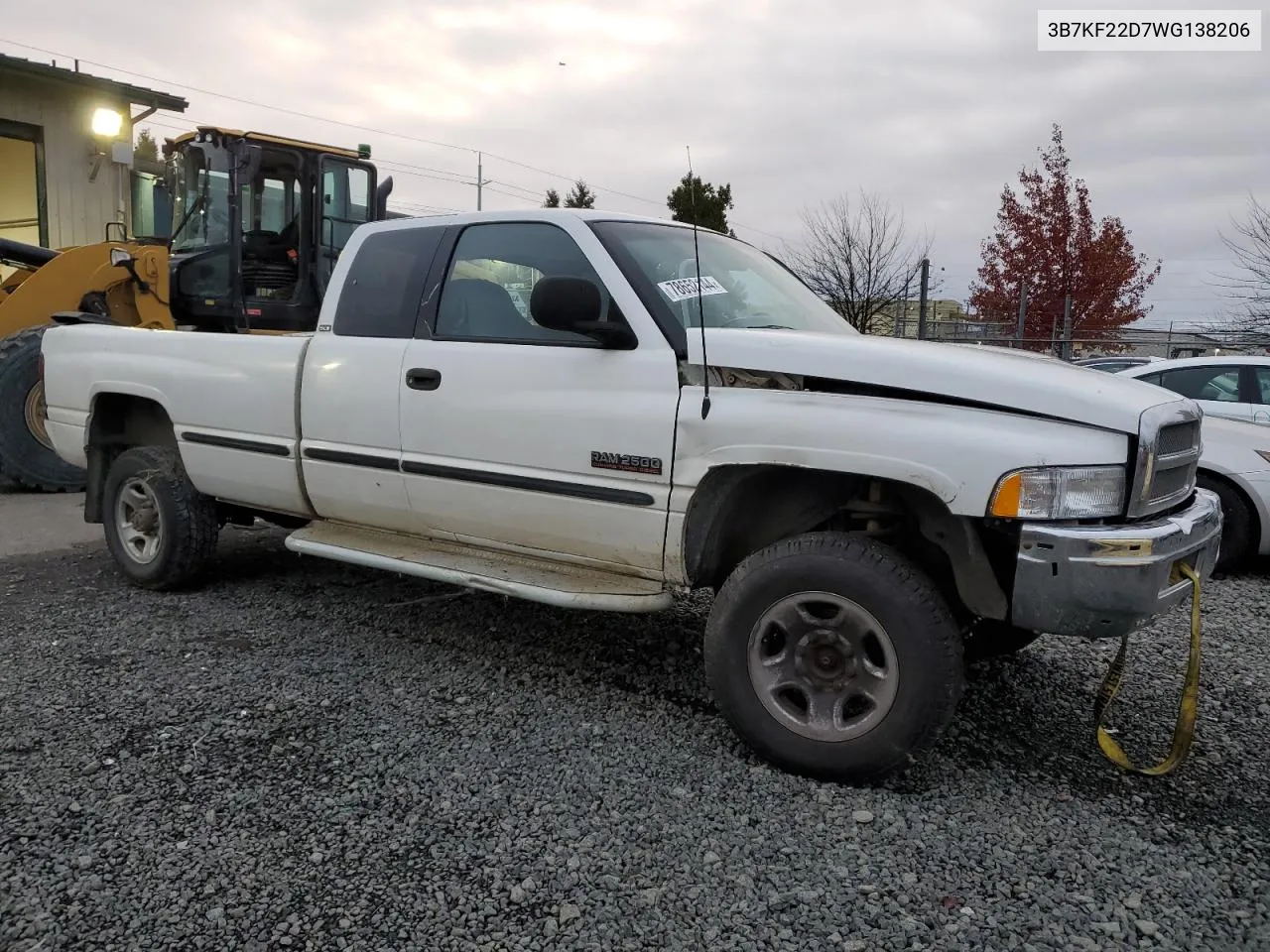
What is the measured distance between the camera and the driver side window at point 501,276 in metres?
3.90

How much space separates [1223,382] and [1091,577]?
17.7ft

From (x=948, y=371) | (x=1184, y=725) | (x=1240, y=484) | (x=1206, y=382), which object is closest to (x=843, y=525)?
(x=948, y=371)

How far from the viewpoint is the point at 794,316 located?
410 cm

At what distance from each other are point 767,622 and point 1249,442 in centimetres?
451

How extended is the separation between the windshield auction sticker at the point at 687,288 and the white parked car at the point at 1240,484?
3.95 meters

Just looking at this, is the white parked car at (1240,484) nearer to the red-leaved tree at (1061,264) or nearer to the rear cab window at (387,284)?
the rear cab window at (387,284)

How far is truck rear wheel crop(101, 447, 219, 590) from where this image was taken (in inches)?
199

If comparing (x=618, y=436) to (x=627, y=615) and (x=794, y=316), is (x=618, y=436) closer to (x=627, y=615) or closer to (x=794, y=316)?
(x=794, y=316)

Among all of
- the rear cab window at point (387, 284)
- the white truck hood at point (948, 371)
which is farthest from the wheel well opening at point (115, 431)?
the white truck hood at point (948, 371)

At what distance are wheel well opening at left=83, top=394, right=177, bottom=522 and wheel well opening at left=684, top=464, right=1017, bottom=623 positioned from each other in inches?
133

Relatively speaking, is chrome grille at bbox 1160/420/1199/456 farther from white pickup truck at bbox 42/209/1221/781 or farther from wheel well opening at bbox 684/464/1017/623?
wheel well opening at bbox 684/464/1017/623

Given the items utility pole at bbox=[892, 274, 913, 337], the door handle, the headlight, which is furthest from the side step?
utility pole at bbox=[892, 274, 913, 337]

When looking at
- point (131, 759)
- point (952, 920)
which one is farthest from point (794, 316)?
point (131, 759)

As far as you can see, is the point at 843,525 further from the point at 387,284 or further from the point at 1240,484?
the point at 1240,484
